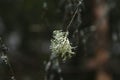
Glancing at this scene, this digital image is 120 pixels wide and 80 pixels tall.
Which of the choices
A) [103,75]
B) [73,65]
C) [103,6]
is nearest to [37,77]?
[73,65]

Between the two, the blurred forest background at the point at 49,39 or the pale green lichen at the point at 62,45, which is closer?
the pale green lichen at the point at 62,45

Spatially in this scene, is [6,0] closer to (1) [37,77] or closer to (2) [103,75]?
(1) [37,77]

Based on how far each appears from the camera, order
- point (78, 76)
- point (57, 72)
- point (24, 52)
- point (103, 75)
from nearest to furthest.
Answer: point (57, 72), point (103, 75), point (78, 76), point (24, 52)

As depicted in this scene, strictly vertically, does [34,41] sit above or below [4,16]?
below

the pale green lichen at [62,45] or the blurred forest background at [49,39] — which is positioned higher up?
the blurred forest background at [49,39]

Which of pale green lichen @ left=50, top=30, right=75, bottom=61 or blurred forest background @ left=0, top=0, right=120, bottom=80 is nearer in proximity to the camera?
pale green lichen @ left=50, top=30, right=75, bottom=61

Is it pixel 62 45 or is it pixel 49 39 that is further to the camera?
pixel 49 39

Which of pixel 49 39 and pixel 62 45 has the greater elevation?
pixel 49 39

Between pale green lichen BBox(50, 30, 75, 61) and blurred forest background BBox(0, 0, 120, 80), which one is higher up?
blurred forest background BBox(0, 0, 120, 80)
